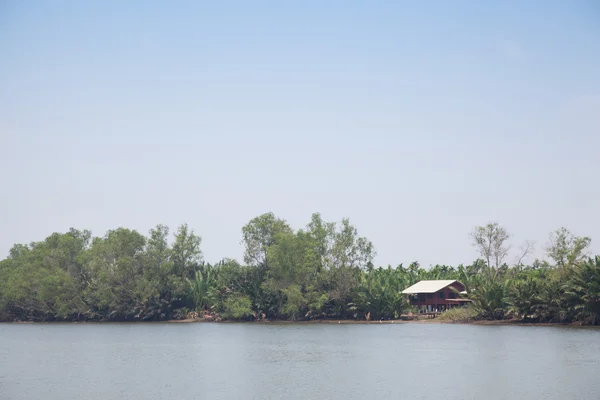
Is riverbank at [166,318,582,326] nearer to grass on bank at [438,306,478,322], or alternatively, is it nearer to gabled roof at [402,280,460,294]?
grass on bank at [438,306,478,322]

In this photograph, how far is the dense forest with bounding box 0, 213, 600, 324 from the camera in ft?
297

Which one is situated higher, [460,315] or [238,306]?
[238,306]

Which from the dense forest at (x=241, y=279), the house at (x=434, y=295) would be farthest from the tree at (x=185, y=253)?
the house at (x=434, y=295)

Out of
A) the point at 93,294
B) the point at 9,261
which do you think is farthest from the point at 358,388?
the point at 9,261

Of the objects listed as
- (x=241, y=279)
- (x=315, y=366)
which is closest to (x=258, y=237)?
(x=241, y=279)

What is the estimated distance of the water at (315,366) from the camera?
1362 inches

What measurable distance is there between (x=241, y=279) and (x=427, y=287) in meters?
26.6

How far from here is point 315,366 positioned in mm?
44688

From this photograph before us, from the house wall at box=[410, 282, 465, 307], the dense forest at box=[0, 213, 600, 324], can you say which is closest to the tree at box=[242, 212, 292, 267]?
the dense forest at box=[0, 213, 600, 324]

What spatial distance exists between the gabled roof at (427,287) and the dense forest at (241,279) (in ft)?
7.18

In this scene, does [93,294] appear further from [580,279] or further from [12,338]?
[580,279]

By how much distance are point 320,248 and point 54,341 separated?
40.3 metres

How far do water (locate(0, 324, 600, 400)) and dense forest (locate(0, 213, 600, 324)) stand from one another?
19620 mm

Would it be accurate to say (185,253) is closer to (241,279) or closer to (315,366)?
(241,279)
